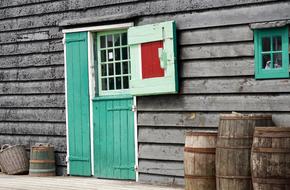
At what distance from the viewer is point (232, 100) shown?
28.0 ft

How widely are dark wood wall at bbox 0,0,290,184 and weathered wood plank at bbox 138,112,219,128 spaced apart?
12 mm

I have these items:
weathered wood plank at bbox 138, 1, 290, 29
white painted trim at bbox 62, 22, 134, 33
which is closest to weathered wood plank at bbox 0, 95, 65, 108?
white painted trim at bbox 62, 22, 134, 33

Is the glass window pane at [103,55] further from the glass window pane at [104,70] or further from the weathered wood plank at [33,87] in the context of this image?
the weathered wood plank at [33,87]

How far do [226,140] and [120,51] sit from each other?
2.91 meters

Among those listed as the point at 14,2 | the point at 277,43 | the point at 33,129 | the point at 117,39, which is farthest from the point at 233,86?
the point at 14,2

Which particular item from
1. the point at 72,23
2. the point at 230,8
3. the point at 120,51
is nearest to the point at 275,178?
the point at 230,8

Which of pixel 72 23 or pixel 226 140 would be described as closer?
pixel 226 140

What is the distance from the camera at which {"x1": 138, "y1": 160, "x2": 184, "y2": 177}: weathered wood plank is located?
915 cm

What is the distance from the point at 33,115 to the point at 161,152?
282 centimetres

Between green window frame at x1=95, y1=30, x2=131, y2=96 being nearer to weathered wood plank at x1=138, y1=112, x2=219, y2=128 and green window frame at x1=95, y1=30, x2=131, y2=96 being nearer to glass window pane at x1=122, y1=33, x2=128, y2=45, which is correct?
glass window pane at x1=122, y1=33, x2=128, y2=45

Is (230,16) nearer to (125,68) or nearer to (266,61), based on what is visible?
(266,61)

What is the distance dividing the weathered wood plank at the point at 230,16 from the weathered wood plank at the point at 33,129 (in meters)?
2.43

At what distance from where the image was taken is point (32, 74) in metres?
11.3

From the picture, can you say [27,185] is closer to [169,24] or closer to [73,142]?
[73,142]
